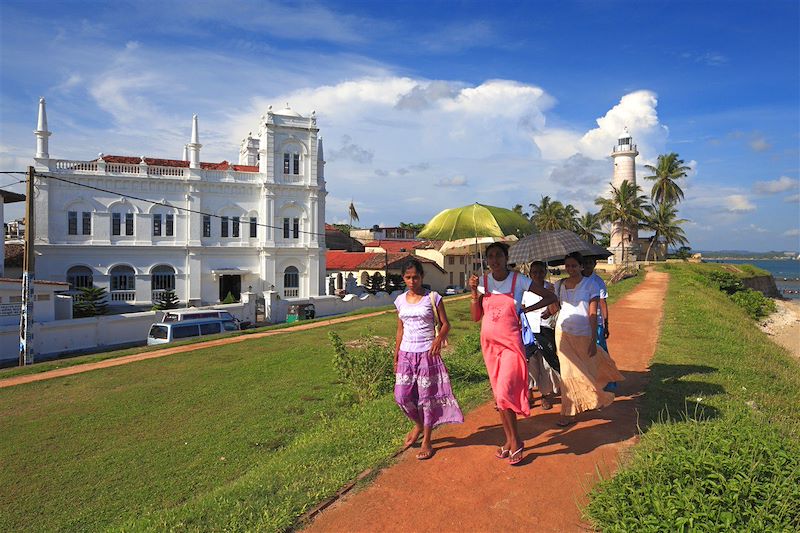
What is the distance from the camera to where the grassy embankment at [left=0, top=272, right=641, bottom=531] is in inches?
175

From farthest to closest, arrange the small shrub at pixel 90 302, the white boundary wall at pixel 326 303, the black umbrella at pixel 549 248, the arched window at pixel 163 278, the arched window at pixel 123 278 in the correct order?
the arched window at pixel 163 278 → the arched window at pixel 123 278 → the white boundary wall at pixel 326 303 → the small shrub at pixel 90 302 → the black umbrella at pixel 549 248

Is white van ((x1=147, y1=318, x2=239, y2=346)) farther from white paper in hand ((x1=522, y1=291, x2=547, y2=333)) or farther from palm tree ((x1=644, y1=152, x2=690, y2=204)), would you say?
palm tree ((x1=644, y1=152, x2=690, y2=204))

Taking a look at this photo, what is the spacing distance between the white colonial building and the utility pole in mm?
15013

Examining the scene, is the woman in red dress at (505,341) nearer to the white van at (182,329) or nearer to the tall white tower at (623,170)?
the white van at (182,329)

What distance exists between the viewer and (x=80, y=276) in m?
30.9

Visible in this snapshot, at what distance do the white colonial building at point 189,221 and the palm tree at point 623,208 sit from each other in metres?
28.3

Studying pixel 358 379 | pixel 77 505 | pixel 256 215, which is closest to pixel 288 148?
pixel 256 215

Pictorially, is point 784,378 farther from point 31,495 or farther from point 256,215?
point 256,215

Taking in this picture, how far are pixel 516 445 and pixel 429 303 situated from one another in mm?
1453

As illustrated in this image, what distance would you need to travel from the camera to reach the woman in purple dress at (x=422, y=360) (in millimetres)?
4711

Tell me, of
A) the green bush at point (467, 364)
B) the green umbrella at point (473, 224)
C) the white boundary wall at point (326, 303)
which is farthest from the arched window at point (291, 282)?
the green umbrella at point (473, 224)

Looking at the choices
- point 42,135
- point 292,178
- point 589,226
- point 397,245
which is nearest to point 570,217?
point 589,226

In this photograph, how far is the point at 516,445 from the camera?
4586 millimetres

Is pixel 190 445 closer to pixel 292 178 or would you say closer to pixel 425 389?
pixel 425 389
